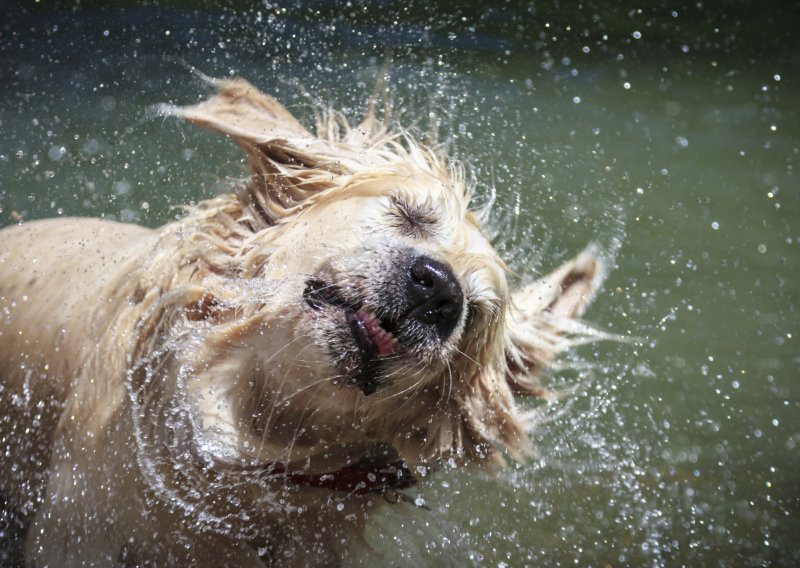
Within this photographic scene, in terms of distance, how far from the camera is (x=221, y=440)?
289 cm

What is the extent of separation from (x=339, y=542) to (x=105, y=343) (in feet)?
3.67

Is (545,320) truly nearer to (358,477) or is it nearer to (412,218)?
(412,218)

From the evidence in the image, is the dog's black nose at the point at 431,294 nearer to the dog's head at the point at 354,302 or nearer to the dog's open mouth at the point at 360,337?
the dog's head at the point at 354,302

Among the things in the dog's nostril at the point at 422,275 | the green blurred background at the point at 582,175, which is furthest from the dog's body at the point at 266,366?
the green blurred background at the point at 582,175

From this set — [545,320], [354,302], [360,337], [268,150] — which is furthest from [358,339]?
[545,320]

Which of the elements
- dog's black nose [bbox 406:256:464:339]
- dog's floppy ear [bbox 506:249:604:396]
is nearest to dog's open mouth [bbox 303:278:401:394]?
dog's black nose [bbox 406:256:464:339]

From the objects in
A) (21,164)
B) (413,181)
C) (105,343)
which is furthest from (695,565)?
(21,164)

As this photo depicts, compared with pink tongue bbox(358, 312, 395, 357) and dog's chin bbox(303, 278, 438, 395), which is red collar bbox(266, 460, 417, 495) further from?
pink tongue bbox(358, 312, 395, 357)

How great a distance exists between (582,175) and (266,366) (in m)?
4.32

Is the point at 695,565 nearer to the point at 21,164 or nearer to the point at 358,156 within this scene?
the point at 358,156

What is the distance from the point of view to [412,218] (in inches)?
115

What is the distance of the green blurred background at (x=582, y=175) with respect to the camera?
156 inches

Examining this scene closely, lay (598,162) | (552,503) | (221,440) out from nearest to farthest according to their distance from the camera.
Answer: (221,440) < (552,503) < (598,162)

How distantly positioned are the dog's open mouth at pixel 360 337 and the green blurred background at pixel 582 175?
2.79 ft
